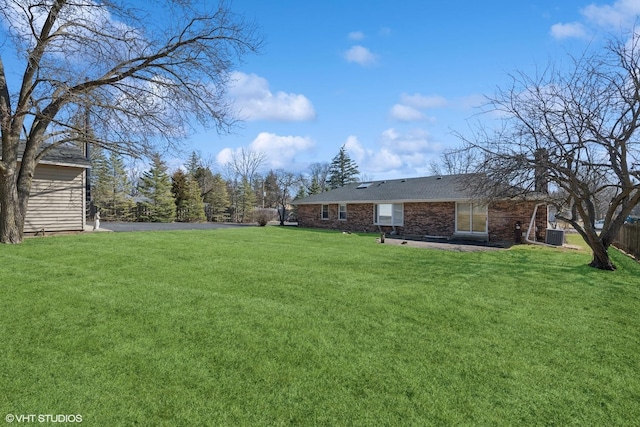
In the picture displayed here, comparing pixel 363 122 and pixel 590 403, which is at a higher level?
pixel 363 122

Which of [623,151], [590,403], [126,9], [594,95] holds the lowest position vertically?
[590,403]

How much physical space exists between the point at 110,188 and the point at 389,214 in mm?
24819

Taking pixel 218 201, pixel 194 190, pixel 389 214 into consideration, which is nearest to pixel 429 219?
pixel 389 214

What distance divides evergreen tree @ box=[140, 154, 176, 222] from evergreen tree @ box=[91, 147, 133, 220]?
1725 mm

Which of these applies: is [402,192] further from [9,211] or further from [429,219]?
[9,211]

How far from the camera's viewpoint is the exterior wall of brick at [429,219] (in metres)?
15.2

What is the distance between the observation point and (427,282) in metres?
6.59

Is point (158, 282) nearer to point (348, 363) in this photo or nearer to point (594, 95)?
point (348, 363)

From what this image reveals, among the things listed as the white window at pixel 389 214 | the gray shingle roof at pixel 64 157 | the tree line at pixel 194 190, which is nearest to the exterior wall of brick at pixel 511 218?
the white window at pixel 389 214

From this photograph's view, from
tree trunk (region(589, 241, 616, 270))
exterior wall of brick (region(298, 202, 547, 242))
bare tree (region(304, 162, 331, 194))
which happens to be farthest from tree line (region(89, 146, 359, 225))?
tree trunk (region(589, 241, 616, 270))

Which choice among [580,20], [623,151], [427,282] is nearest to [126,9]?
[427,282]

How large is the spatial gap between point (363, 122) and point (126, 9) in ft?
28.8

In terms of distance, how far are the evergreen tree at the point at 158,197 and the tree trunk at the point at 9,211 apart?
20.5 m
